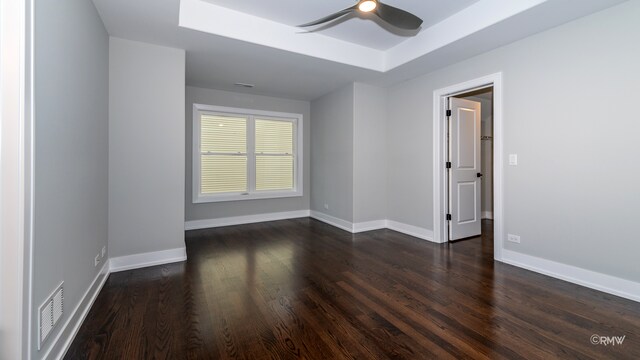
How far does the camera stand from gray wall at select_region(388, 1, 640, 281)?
91.7 inches

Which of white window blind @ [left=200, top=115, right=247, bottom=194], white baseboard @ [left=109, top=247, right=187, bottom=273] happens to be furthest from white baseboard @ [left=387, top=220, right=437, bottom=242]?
white baseboard @ [left=109, top=247, right=187, bottom=273]

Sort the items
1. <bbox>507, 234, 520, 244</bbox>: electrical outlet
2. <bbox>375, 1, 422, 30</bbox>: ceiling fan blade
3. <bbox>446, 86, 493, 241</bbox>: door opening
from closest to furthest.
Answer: <bbox>375, 1, 422, 30</bbox>: ceiling fan blade
<bbox>507, 234, 520, 244</bbox>: electrical outlet
<bbox>446, 86, 493, 241</bbox>: door opening

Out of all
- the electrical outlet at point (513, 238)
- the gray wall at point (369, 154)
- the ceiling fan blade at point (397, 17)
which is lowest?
the electrical outlet at point (513, 238)

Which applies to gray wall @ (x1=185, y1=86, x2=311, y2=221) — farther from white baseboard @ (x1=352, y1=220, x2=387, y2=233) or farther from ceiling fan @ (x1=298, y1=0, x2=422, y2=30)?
ceiling fan @ (x1=298, y1=0, x2=422, y2=30)

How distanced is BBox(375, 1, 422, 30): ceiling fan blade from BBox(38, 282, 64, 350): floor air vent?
303 centimetres

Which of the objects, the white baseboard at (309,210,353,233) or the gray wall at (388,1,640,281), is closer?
the gray wall at (388,1,640,281)

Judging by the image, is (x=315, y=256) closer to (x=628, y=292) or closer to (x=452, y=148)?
(x=452, y=148)

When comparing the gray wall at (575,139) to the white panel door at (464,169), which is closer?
the gray wall at (575,139)

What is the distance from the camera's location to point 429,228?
4.10 meters

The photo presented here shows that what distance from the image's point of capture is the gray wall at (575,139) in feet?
7.64

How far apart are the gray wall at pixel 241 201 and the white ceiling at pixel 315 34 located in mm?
676

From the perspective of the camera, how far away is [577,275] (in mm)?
2602

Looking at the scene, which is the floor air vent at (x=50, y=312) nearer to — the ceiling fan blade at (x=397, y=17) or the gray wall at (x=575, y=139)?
the ceiling fan blade at (x=397, y=17)

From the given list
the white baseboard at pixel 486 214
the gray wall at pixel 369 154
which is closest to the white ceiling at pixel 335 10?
the gray wall at pixel 369 154
